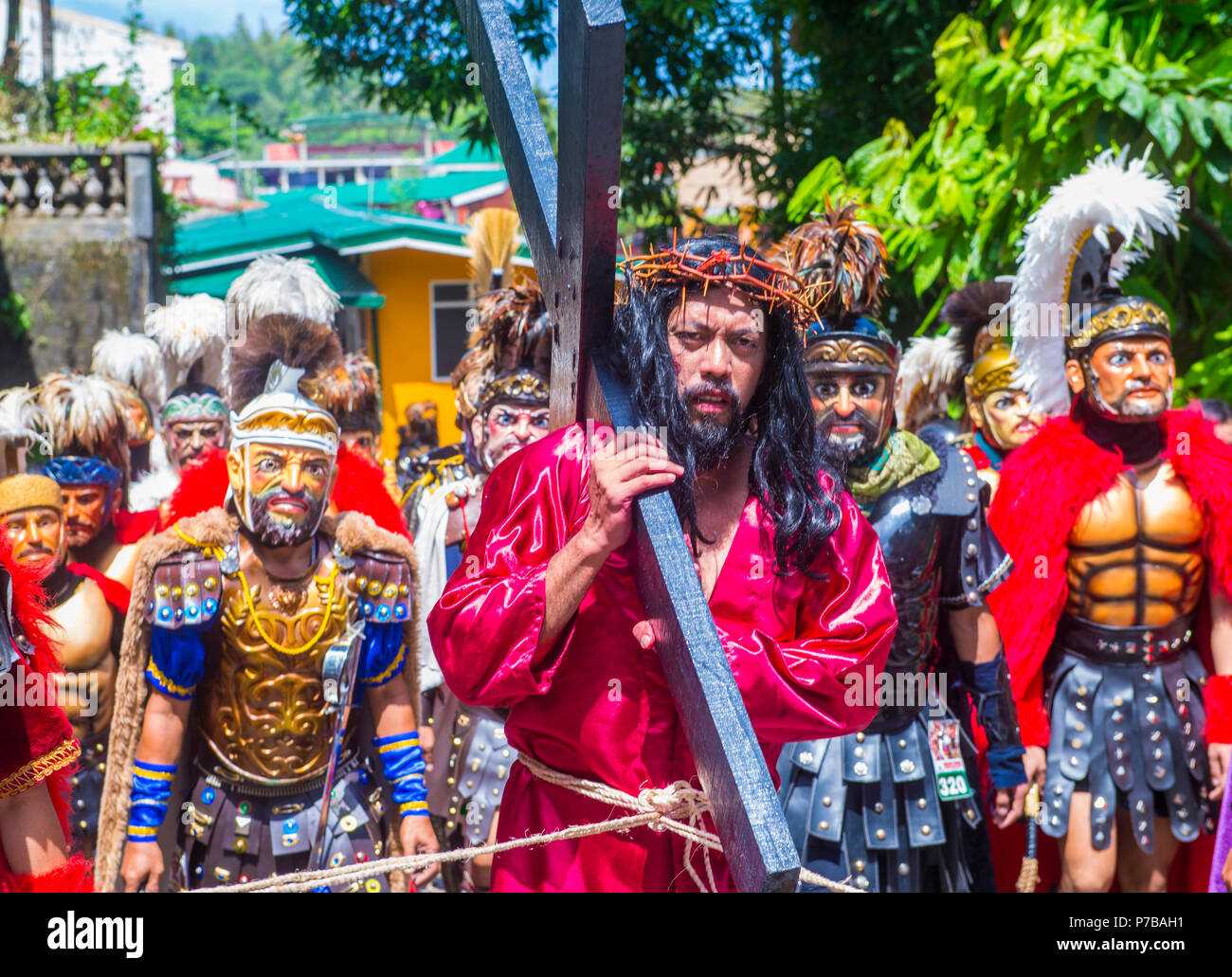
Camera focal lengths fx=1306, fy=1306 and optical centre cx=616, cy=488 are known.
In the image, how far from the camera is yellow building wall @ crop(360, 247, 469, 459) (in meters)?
18.5

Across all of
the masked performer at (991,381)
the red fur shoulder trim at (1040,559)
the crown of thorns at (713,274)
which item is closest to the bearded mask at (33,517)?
the crown of thorns at (713,274)

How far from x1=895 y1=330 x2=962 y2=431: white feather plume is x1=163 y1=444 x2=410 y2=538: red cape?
12.0 feet

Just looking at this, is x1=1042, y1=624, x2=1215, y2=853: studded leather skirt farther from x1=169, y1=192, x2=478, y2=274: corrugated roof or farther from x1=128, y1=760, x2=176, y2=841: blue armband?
x1=169, y1=192, x2=478, y2=274: corrugated roof

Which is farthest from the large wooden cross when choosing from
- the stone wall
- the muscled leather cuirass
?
the stone wall

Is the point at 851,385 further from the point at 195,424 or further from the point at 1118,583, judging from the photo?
the point at 195,424

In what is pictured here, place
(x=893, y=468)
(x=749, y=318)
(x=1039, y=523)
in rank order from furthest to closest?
1. (x=1039, y=523)
2. (x=893, y=468)
3. (x=749, y=318)

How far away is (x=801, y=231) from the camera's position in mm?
4453

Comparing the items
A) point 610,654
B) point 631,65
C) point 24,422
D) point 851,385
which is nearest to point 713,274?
point 610,654

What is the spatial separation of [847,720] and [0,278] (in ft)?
43.1

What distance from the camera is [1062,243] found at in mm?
4922
